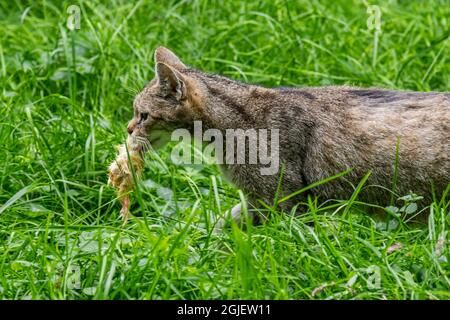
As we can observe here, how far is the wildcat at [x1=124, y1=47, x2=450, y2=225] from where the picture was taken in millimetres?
5027

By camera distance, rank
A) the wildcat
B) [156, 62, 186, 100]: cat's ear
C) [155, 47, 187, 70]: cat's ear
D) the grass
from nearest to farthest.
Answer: the grass → the wildcat → [156, 62, 186, 100]: cat's ear → [155, 47, 187, 70]: cat's ear

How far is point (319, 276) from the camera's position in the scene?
14.2 ft

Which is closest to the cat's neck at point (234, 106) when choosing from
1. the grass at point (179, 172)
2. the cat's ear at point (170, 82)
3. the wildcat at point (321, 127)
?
the wildcat at point (321, 127)

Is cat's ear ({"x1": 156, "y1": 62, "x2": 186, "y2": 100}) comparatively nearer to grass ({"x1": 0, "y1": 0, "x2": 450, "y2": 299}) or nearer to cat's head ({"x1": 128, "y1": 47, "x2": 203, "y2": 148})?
cat's head ({"x1": 128, "y1": 47, "x2": 203, "y2": 148})

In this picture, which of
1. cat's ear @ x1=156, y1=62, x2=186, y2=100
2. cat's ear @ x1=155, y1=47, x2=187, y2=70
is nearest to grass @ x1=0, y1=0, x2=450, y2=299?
cat's ear @ x1=156, y1=62, x2=186, y2=100

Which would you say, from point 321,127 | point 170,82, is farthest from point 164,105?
point 321,127

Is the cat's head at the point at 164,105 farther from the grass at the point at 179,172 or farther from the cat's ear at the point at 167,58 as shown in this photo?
the grass at the point at 179,172

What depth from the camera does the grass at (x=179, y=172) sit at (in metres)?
4.25

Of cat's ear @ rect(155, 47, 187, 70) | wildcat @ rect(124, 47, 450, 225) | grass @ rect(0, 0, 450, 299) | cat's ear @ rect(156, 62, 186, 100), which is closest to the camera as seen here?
grass @ rect(0, 0, 450, 299)

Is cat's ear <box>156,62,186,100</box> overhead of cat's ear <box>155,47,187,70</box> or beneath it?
beneath

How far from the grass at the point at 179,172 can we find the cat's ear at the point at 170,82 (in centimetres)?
55

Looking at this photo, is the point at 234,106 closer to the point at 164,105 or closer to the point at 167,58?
the point at 164,105
